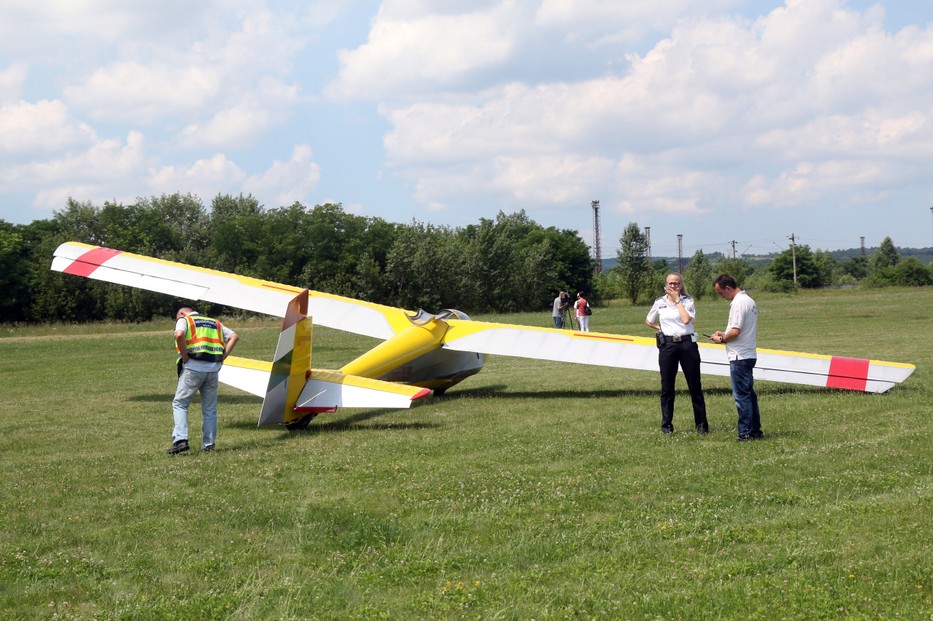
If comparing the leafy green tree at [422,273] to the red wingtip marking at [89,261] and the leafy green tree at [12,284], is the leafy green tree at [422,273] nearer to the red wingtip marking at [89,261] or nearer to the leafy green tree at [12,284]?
the leafy green tree at [12,284]

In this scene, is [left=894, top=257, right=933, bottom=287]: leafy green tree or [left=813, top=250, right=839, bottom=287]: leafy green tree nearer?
[left=894, top=257, right=933, bottom=287]: leafy green tree

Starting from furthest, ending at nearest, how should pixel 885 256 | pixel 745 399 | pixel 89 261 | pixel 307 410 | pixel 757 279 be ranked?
pixel 885 256 → pixel 757 279 → pixel 89 261 → pixel 307 410 → pixel 745 399

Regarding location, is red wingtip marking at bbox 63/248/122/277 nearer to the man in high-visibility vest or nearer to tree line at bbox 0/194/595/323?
the man in high-visibility vest

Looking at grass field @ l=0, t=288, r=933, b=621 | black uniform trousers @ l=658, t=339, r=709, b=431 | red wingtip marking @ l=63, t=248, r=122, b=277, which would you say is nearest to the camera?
grass field @ l=0, t=288, r=933, b=621

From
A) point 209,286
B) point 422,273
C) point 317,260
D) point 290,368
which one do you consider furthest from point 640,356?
point 317,260

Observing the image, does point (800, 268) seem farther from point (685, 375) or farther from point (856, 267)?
point (685, 375)

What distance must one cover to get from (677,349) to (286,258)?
70.7m

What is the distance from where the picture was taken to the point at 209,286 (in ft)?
46.4

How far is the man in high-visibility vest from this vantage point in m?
8.71

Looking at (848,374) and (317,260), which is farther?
(317,260)

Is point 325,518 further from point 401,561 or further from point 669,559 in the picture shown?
point 669,559

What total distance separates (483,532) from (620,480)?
1765 mm

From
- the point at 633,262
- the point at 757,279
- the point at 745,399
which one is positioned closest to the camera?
the point at 745,399

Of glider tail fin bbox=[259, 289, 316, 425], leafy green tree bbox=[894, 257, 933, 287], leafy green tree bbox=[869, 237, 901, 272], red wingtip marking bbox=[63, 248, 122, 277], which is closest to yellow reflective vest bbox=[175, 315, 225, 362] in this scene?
glider tail fin bbox=[259, 289, 316, 425]
